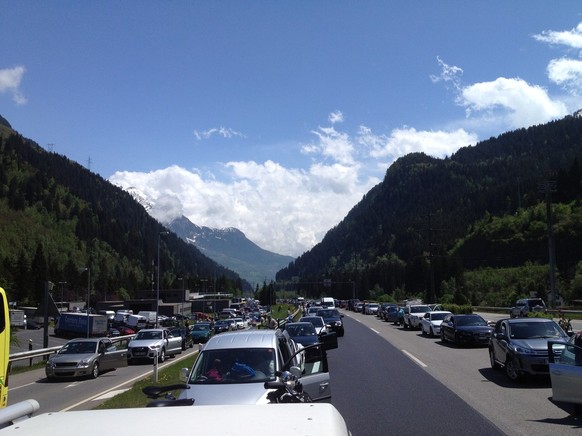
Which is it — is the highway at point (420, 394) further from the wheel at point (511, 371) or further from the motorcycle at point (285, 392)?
the motorcycle at point (285, 392)

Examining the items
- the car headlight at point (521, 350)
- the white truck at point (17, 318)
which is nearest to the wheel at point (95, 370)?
the car headlight at point (521, 350)

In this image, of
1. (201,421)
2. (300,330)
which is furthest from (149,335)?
(201,421)

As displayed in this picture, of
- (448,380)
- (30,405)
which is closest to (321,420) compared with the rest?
(30,405)

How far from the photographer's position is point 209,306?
152 meters

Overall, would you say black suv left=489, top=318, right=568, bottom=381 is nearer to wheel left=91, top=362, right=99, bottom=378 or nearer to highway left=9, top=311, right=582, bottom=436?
highway left=9, top=311, right=582, bottom=436

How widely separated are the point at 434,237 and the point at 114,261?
98.0 m

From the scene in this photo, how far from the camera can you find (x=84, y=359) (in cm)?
2350

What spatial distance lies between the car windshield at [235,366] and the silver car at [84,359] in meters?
15.8

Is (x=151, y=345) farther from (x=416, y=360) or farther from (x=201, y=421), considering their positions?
(x=201, y=421)

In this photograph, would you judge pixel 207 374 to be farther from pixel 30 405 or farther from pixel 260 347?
pixel 30 405

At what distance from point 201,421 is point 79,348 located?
23591 millimetres

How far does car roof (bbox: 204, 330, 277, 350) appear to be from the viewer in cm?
934

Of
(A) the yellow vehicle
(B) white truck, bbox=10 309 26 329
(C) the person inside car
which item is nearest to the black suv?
(C) the person inside car

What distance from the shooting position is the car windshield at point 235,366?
8.73 metres
